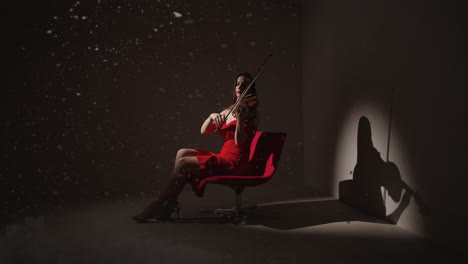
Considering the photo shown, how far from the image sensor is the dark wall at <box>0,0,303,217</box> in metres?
4.31

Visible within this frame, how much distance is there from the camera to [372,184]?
11.3 ft

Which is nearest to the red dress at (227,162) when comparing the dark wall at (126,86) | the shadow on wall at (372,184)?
the shadow on wall at (372,184)

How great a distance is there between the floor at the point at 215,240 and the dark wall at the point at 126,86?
37.6 inches

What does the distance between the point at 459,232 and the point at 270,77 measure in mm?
2947

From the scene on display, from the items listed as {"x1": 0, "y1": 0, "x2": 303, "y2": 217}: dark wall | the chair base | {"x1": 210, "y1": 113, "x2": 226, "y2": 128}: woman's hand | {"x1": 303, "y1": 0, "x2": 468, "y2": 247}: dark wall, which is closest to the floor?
the chair base

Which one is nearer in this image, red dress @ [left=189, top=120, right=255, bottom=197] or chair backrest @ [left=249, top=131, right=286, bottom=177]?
red dress @ [left=189, top=120, right=255, bottom=197]

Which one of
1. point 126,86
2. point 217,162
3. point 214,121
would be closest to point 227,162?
point 217,162

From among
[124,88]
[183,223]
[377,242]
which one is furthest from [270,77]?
[377,242]

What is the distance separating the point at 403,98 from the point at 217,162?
1396 millimetres

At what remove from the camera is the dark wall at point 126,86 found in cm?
431

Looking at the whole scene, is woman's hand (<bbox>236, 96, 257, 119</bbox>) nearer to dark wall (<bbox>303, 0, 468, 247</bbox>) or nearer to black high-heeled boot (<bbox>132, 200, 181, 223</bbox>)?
black high-heeled boot (<bbox>132, 200, 181, 223</bbox>)

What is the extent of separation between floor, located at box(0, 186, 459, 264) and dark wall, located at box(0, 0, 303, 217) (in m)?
0.95

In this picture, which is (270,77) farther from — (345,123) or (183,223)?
(183,223)

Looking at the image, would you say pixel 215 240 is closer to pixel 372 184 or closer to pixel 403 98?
pixel 372 184
